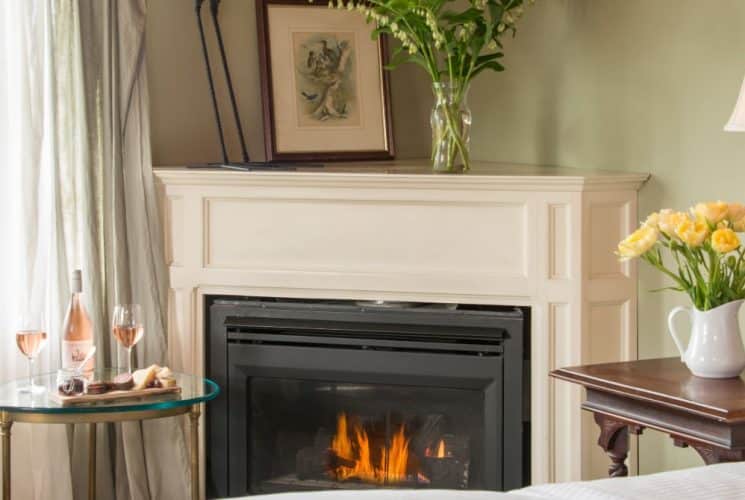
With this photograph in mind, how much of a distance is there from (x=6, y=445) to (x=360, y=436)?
1.04 meters

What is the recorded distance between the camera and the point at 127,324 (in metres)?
3.33

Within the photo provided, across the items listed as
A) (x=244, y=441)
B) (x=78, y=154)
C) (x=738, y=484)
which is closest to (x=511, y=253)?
(x=244, y=441)

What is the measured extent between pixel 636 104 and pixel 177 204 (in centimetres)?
137

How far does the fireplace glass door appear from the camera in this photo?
3.58m

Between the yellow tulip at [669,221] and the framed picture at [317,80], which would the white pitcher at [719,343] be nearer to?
the yellow tulip at [669,221]

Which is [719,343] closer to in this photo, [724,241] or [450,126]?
[724,241]

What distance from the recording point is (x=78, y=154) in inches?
141

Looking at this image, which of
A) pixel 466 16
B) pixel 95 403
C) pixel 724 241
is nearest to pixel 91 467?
pixel 95 403

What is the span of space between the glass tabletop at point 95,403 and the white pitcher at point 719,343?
1309 millimetres

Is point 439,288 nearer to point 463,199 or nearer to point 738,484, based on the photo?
point 463,199

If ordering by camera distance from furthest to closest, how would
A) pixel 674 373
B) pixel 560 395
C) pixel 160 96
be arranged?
1. pixel 160 96
2. pixel 560 395
3. pixel 674 373

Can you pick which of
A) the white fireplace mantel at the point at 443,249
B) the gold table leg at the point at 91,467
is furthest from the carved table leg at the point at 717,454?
the gold table leg at the point at 91,467

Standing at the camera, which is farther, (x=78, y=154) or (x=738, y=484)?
(x=78, y=154)

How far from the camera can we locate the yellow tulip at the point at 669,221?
265 centimetres
